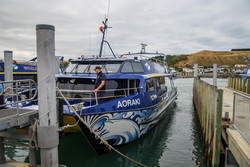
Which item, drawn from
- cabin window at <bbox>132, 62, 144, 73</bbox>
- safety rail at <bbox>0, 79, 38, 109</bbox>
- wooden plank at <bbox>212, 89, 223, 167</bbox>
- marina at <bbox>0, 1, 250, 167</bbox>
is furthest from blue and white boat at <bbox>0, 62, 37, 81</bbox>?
wooden plank at <bbox>212, 89, 223, 167</bbox>

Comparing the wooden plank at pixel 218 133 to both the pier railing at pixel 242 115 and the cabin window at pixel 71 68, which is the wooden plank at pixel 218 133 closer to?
the pier railing at pixel 242 115

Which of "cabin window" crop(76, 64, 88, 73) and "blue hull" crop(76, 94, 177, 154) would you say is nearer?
"blue hull" crop(76, 94, 177, 154)

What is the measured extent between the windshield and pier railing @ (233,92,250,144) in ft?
15.3

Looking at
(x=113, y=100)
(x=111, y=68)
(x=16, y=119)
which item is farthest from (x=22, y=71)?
(x=16, y=119)

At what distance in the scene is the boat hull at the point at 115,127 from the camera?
5.64 m

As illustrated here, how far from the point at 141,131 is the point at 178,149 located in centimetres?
175

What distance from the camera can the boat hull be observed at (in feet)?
18.5

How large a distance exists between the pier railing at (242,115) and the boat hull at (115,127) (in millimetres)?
3039

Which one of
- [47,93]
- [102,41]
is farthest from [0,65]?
[47,93]

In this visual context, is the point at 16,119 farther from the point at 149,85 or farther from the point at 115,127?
the point at 149,85

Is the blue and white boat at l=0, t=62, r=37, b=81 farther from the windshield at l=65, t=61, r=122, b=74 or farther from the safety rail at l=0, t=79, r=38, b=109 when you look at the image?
the safety rail at l=0, t=79, r=38, b=109

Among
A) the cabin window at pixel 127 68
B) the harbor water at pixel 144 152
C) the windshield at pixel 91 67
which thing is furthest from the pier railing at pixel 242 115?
the windshield at pixel 91 67

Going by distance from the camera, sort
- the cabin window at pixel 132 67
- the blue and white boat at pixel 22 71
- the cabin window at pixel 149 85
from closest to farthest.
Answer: the cabin window at pixel 149 85 < the cabin window at pixel 132 67 < the blue and white boat at pixel 22 71

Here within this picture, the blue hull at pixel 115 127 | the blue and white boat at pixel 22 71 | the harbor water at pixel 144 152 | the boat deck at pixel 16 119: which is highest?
the blue and white boat at pixel 22 71
